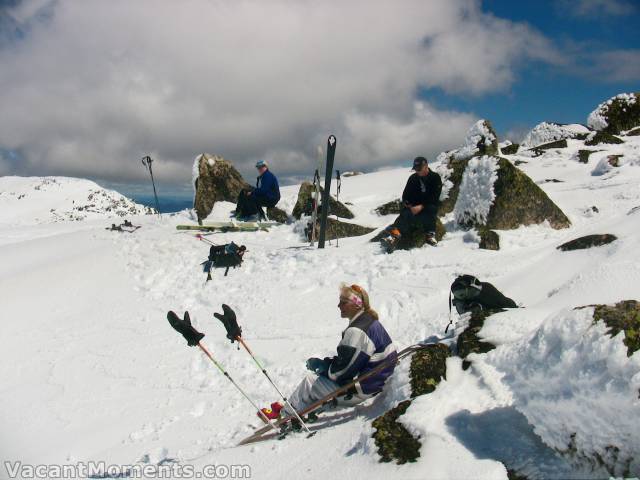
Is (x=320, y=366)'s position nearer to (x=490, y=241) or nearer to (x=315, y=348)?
(x=315, y=348)

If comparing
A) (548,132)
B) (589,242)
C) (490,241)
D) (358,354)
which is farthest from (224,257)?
(548,132)

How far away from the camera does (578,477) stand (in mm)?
2766

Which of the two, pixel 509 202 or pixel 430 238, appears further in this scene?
pixel 430 238

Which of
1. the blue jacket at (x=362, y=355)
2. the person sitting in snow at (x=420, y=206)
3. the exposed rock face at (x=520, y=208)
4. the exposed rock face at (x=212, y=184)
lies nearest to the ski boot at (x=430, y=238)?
the person sitting in snow at (x=420, y=206)

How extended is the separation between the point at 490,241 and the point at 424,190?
7.01 feet

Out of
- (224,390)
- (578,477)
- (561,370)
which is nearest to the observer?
(578,477)

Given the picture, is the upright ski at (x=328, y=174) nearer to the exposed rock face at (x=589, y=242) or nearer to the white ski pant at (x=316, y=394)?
the exposed rock face at (x=589, y=242)

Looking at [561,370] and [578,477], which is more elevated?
[561,370]

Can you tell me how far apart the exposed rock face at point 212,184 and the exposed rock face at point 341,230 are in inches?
250

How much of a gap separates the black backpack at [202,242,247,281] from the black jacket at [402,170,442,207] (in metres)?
5.31

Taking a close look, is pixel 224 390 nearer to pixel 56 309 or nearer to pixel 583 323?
pixel 583 323

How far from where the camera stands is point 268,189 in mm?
15945

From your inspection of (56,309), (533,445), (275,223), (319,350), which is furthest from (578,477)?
(275,223)

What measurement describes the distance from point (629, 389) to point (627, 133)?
27852mm
